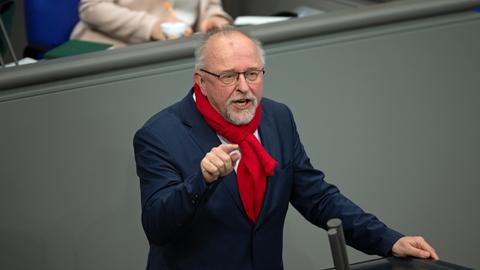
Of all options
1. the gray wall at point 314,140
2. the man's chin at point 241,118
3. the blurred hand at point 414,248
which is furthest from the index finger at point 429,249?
the gray wall at point 314,140

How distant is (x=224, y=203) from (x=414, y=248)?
1.66 ft

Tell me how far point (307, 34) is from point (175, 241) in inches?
54.8

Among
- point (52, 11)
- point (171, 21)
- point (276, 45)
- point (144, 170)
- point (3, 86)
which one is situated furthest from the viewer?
point (52, 11)

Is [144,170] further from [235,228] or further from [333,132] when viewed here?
[333,132]

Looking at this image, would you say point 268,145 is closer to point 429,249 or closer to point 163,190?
point 163,190

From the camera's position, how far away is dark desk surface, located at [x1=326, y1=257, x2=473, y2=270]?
2.07m

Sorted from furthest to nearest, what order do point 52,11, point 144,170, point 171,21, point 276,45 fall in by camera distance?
point 52,11 → point 171,21 → point 276,45 → point 144,170

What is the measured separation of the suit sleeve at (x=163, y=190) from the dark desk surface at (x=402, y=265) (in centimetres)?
42

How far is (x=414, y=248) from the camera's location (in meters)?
2.26

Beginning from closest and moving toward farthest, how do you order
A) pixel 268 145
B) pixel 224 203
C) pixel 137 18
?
pixel 224 203 → pixel 268 145 → pixel 137 18

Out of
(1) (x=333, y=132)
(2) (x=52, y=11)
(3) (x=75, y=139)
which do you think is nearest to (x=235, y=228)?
(3) (x=75, y=139)

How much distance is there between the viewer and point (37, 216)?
324 centimetres

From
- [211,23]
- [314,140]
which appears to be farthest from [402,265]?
[211,23]

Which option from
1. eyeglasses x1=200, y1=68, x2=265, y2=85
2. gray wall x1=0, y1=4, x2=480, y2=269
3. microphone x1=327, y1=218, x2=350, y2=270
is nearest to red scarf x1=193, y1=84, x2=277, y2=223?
eyeglasses x1=200, y1=68, x2=265, y2=85
